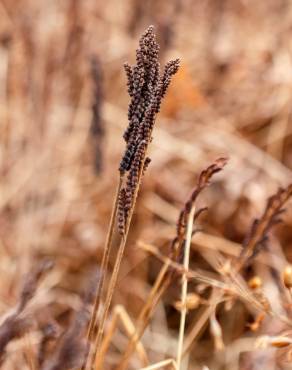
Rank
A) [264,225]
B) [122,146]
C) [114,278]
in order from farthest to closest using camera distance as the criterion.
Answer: [122,146] < [264,225] < [114,278]

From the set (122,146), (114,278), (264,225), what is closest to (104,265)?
(114,278)

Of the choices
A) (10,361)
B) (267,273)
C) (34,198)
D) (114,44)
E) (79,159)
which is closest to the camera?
(10,361)

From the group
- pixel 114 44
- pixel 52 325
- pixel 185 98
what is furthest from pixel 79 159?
pixel 52 325

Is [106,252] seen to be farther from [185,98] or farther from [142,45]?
[185,98]

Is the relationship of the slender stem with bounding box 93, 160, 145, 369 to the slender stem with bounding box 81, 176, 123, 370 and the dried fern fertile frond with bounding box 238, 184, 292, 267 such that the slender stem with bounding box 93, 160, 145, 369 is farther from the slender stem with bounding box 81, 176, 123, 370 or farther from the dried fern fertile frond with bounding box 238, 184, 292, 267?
the dried fern fertile frond with bounding box 238, 184, 292, 267

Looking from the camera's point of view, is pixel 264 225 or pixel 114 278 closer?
pixel 114 278

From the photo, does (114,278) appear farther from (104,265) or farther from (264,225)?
(264,225)

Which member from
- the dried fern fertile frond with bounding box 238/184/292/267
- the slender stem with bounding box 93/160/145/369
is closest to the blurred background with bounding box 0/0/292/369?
the dried fern fertile frond with bounding box 238/184/292/267

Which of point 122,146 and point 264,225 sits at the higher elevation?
point 122,146
